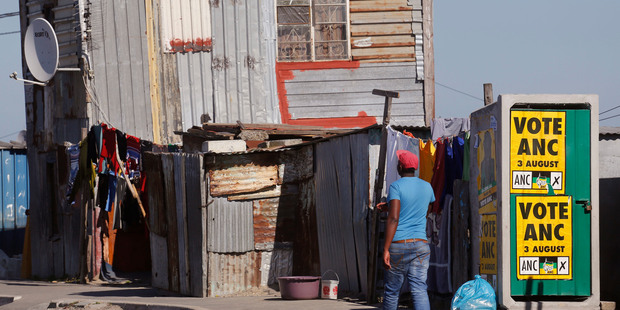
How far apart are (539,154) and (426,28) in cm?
1066

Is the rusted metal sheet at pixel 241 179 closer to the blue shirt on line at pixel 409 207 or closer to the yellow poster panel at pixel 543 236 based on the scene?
the blue shirt on line at pixel 409 207

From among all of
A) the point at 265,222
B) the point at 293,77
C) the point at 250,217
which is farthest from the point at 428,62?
the point at 250,217

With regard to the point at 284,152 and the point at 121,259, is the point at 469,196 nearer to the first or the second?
the point at 284,152

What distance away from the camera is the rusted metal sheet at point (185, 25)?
1872 cm

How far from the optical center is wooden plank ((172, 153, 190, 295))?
1426 centimetres

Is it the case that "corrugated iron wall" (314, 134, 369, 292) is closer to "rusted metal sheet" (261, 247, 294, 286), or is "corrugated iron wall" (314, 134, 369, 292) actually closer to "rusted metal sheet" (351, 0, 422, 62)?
"rusted metal sheet" (261, 247, 294, 286)

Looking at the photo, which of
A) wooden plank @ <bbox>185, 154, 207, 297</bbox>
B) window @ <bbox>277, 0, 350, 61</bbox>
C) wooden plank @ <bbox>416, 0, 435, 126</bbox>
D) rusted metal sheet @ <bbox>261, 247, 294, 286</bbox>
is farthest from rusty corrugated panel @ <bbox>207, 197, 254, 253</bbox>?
wooden plank @ <bbox>416, 0, 435, 126</bbox>

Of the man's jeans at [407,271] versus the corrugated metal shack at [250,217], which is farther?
the corrugated metal shack at [250,217]

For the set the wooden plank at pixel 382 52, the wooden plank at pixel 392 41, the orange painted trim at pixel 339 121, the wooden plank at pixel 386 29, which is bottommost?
the orange painted trim at pixel 339 121

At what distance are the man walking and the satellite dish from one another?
33.0ft

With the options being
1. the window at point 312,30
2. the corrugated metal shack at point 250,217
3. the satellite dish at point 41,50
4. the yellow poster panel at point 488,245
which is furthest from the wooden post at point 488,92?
the satellite dish at point 41,50

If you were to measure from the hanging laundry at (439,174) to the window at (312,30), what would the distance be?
8.62 metres

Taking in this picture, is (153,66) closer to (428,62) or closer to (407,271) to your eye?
(428,62)

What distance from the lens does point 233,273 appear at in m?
13.8
